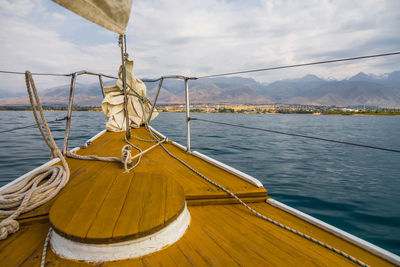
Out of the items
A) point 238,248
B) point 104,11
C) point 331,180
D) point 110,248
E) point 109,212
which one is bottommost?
point 331,180

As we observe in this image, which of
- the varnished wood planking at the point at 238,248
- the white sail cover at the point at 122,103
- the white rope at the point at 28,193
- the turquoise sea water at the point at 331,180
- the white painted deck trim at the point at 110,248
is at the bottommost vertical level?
the turquoise sea water at the point at 331,180

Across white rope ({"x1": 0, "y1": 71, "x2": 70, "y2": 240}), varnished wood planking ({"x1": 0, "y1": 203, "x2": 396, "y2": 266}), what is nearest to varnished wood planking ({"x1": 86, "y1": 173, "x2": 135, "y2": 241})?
varnished wood planking ({"x1": 0, "y1": 203, "x2": 396, "y2": 266})

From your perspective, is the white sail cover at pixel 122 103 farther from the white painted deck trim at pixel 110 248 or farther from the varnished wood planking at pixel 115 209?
the white painted deck trim at pixel 110 248

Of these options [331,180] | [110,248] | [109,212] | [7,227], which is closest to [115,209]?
[109,212]

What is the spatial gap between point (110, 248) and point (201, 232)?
0.65m

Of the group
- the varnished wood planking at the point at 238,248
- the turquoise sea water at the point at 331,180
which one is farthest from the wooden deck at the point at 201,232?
the turquoise sea water at the point at 331,180

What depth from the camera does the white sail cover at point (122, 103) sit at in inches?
201

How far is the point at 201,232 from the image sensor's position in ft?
4.91

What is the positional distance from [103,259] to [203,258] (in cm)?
62

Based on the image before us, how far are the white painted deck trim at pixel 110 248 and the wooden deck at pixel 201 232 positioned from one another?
0.11 ft

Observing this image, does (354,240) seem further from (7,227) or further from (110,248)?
(7,227)

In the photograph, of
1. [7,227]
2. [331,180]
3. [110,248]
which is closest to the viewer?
[110,248]

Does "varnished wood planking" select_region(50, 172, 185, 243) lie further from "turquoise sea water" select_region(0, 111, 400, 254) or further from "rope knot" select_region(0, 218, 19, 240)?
"turquoise sea water" select_region(0, 111, 400, 254)

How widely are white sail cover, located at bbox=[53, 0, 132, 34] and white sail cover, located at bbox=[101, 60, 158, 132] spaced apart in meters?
2.79
